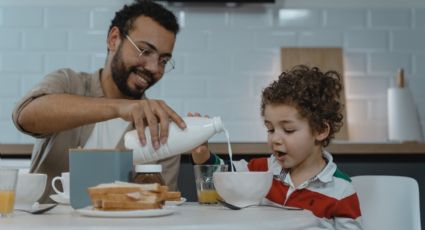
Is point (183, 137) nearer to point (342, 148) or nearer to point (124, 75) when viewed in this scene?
point (124, 75)

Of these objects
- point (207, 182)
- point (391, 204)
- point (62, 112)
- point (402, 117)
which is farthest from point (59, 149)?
point (402, 117)

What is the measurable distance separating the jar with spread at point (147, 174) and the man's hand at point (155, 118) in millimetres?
70

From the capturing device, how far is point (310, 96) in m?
2.04

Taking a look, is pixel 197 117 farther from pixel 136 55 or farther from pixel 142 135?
pixel 136 55

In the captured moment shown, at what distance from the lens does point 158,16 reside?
7.56 feet

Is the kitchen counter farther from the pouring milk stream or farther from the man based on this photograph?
the pouring milk stream

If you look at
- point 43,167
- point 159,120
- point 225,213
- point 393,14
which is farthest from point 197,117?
point 393,14

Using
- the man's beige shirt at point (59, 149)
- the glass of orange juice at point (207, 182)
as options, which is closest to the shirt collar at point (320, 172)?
the man's beige shirt at point (59, 149)

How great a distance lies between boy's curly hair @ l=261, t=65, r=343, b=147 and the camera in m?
1.99

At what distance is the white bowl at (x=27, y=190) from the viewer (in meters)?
1.33

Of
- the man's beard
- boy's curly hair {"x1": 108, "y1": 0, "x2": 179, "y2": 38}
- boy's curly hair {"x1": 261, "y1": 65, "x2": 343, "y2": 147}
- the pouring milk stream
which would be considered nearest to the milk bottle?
the pouring milk stream

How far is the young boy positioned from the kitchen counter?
37 cm

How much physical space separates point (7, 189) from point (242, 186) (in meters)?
0.43

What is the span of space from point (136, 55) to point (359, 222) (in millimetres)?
916
